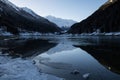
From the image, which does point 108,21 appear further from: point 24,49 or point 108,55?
point 108,55

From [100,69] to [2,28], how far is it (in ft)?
546

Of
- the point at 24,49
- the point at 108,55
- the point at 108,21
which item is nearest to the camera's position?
the point at 108,55

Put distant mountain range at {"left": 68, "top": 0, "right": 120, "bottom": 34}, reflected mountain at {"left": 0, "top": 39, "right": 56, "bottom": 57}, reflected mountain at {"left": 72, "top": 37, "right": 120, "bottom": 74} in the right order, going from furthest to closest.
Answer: distant mountain range at {"left": 68, "top": 0, "right": 120, "bottom": 34}
reflected mountain at {"left": 0, "top": 39, "right": 56, "bottom": 57}
reflected mountain at {"left": 72, "top": 37, "right": 120, "bottom": 74}

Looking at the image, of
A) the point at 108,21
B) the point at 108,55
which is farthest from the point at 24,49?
the point at 108,21

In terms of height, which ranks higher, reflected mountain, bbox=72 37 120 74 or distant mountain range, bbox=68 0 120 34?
distant mountain range, bbox=68 0 120 34

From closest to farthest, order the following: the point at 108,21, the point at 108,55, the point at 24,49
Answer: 1. the point at 108,55
2. the point at 24,49
3. the point at 108,21

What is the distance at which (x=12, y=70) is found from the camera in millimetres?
22234

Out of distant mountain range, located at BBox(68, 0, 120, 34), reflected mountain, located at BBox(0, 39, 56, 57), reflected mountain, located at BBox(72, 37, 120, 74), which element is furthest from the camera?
distant mountain range, located at BBox(68, 0, 120, 34)

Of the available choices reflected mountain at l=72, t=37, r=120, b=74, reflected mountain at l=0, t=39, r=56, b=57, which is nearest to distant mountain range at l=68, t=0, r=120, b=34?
reflected mountain at l=0, t=39, r=56, b=57

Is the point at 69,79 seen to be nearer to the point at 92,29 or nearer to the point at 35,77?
the point at 35,77

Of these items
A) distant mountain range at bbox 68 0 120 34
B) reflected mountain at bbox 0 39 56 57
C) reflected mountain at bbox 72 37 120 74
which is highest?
distant mountain range at bbox 68 0 120 34

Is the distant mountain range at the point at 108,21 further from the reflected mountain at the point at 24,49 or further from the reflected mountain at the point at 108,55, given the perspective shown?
the reflected mountain at the point at 108,55

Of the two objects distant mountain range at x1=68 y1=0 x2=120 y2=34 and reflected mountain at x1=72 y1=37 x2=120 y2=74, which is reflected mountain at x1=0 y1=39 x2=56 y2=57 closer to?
reflected mountain at x1=72 y1=37 x2=120 y2=74

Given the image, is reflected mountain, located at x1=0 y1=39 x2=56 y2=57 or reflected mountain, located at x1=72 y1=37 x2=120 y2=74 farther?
reflected mountain, located at x1=0 y1=39 x2=56 y2=57
